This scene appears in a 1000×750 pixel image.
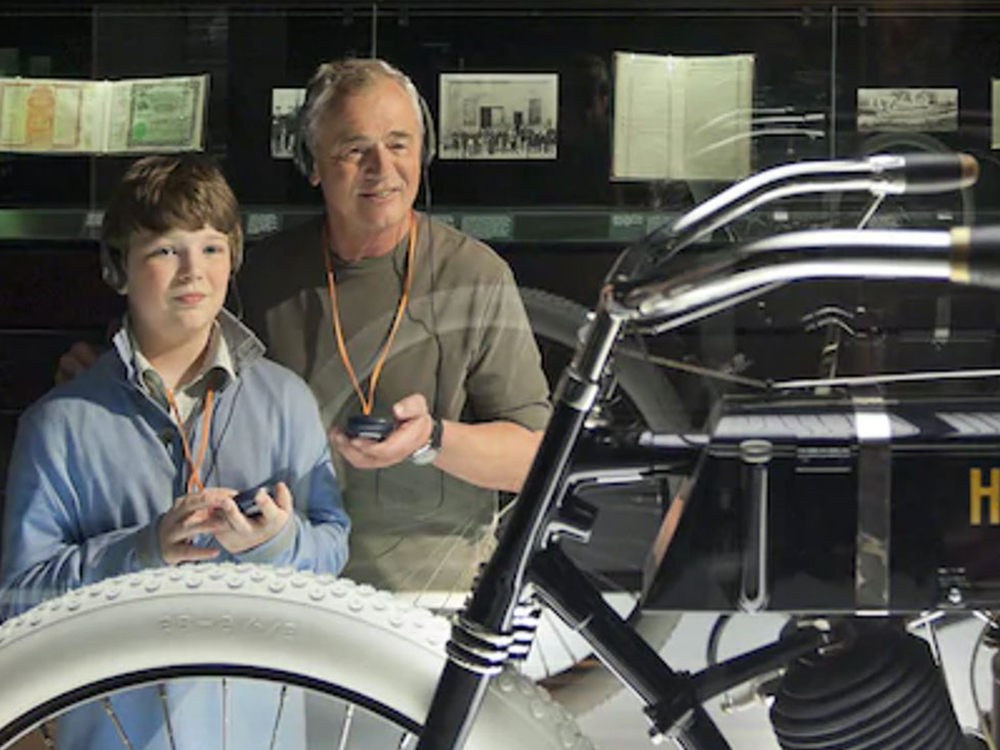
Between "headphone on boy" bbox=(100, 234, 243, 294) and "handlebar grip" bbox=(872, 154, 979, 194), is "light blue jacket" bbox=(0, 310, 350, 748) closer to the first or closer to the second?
"headphone on boy" bbox=(100, 234, 243, 294)

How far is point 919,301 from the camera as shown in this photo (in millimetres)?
2447

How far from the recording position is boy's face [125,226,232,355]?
2.42 m

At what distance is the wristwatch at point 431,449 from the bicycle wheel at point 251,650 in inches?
22.3

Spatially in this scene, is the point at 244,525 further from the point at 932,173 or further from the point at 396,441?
the point at 932,173

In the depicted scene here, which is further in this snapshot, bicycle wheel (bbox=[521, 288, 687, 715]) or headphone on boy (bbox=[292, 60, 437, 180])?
headphone on boy (bbox=[292, 60, 437, 180])

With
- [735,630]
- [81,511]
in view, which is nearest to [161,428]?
[81,511]

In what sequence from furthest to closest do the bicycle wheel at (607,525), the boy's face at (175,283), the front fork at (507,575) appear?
the boy's face at (175,283)
the bicycle wheel at (607,525)
the front fork at (507,575)

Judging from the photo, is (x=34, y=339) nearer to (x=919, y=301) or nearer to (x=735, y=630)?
(x=735, y=630)

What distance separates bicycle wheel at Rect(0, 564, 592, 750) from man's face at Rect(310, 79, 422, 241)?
718 mm

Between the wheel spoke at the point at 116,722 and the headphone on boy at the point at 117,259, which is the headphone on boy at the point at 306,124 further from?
the wheel spoke at the point at 116,722

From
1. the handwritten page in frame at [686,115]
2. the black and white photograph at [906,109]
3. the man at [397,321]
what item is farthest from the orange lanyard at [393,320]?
the black and white photograph at [906,109]

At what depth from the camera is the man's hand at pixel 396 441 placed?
2.46m

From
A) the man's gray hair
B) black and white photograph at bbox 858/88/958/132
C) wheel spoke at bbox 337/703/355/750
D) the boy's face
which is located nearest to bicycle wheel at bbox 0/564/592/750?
wheel spoke at bbox 337/703/355/750

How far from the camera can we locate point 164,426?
7.98 ft
